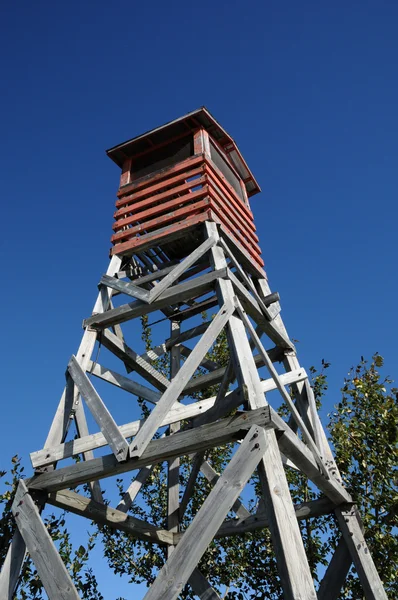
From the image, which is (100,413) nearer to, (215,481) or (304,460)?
(304,460)

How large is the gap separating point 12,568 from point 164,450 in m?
1.56

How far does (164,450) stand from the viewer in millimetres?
3791

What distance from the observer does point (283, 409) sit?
920cm

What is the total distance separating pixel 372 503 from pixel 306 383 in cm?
245

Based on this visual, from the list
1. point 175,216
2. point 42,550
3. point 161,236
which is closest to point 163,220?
point 175,216

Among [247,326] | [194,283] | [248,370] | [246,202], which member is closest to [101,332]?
[194,283]

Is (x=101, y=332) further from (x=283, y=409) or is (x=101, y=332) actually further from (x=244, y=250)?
(x=283, y=409)

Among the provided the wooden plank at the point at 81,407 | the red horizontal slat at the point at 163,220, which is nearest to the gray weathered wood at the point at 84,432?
the wooden plank at the point at 81,407

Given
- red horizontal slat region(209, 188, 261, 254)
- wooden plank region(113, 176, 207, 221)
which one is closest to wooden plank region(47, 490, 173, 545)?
wooden plank region(113, 176, 207, 221)

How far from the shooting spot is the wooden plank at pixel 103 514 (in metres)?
4.55

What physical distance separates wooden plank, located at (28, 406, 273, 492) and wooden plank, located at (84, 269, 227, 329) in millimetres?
1871

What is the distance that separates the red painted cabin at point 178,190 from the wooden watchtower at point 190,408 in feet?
0.08

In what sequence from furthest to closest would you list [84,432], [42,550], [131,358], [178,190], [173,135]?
[173,135] < [178,190] < [131,358] < [84,432] < [42,550]

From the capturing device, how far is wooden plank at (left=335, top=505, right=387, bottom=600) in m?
4.46
